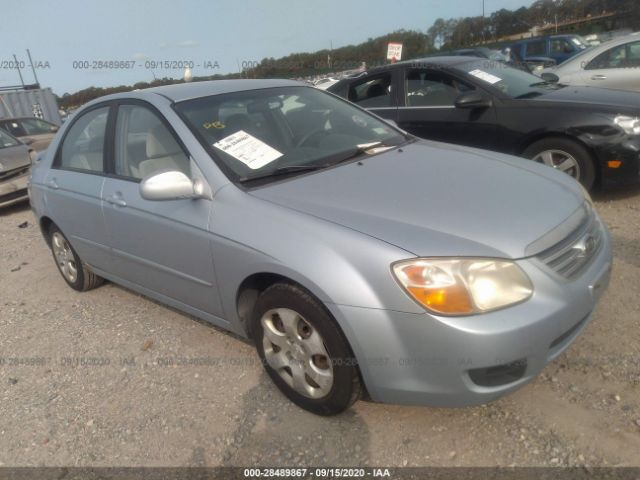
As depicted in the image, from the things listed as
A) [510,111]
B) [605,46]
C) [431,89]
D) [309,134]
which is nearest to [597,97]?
[510,111]

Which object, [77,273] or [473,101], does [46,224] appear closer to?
[77,273]

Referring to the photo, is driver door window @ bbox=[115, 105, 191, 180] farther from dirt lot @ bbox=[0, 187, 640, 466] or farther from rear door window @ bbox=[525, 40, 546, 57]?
rear door window @ bbox=[525, 40, 546, 57]

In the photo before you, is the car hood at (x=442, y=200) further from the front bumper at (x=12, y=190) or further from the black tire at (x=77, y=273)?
the front bumper at (x=12, y=190)

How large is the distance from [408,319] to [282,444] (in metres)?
0.90

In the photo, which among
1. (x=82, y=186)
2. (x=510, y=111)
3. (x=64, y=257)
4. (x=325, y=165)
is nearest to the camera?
(x=325, y=165)

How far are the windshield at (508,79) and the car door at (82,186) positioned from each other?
145 inches

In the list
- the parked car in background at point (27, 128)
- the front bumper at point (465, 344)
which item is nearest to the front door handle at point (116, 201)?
the front bumper at point (465, 344)

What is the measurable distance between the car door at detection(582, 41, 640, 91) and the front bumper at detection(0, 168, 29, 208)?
8.65m

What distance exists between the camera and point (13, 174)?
779cm

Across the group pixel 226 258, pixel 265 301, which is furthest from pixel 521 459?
pixel 226 258

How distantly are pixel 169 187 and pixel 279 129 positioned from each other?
2.81ft

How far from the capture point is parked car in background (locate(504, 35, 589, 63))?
16680mm

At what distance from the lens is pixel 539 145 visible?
479cm

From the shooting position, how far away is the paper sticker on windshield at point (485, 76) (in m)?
5.18
